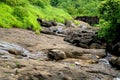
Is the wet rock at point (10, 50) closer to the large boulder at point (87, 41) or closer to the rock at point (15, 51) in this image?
the rock at point (15, 51)

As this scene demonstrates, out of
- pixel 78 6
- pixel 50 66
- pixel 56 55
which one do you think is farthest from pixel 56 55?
pixel 78 6

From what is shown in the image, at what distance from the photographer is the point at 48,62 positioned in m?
15.7

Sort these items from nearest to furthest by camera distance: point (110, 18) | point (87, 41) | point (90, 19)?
point (110, 18) < point (87, 41) < point (90, 19)

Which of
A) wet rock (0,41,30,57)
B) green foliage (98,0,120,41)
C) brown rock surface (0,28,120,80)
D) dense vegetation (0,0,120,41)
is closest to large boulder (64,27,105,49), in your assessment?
dense vegetation (0,0,120,41)

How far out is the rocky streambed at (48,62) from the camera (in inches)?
481

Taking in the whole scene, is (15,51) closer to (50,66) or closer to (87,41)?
(50,66)

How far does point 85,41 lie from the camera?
24.3 metres

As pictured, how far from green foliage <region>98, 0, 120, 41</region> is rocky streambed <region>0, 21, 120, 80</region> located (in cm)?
156

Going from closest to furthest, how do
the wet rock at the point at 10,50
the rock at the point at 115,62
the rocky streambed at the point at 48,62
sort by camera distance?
the rocky streambed at the point at 48,62 → the wet rock at the point at 10,50 → the rock at the point at 115,62

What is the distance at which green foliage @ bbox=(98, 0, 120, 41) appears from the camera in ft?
68.0

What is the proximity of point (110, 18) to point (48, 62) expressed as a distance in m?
7.47

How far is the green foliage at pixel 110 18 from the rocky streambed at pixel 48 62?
61.6 inches

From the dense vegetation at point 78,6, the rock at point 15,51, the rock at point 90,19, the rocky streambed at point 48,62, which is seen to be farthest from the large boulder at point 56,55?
the dense vegetation at point 78,6

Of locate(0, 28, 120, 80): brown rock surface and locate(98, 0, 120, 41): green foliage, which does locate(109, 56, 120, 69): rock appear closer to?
locate(0, 28, 120, 80): brown rock surface
